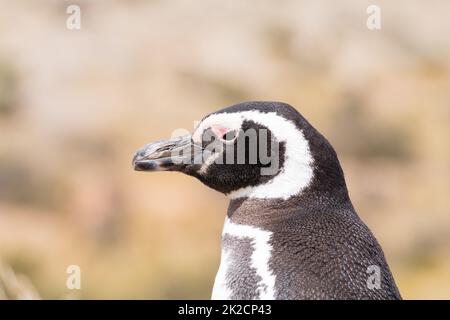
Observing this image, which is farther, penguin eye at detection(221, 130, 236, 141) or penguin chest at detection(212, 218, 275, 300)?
penguin eye at detection(221, 130, 236, 141)

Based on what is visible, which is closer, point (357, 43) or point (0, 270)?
point (0, 270)

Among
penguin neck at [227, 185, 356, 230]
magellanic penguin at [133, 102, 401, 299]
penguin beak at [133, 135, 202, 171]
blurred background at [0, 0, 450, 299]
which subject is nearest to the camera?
magellanic penguin at [133, 102, 401, 299]

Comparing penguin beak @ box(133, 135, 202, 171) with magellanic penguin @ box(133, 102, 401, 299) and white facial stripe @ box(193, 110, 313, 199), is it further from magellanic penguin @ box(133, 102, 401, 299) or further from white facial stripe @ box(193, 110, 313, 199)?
white facial stripe @ box(193, 110, 313, 199)

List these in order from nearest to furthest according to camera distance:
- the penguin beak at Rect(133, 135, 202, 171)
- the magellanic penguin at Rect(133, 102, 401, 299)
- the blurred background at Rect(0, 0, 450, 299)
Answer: the magellanic penguin at Rect(133, 102, 401, 299), the penguin beak at Rect(133, 135, 202, 171), the blurred background at Rect(0, 0, 450, 299)

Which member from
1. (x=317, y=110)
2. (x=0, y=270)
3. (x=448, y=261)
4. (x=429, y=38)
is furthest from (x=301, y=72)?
(x=0, y=270)

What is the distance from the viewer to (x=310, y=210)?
236 cm

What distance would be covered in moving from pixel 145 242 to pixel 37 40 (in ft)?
8.04

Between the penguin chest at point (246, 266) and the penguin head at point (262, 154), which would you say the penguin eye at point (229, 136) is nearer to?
the penguin head at point (262, 154)

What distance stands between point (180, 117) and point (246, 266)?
4.96 m

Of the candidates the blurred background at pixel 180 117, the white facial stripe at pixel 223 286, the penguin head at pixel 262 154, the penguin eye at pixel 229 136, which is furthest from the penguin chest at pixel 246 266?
the blurred background at pixel 180 117

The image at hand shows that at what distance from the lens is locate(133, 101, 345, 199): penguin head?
2381 mm

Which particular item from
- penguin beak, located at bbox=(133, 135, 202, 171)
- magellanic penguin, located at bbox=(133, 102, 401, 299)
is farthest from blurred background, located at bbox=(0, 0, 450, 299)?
magellanic penguin, located at bbox=(133, 102, 401, 299)

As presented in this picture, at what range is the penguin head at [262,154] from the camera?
93.7 inches
